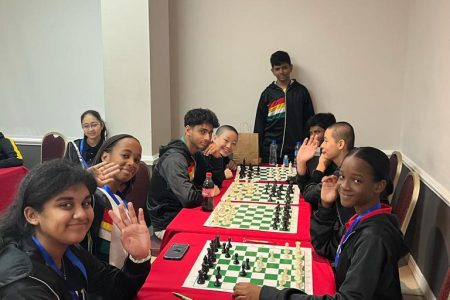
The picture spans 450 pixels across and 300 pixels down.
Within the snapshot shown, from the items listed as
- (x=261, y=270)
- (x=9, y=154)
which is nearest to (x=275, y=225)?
(x=261, y=270)

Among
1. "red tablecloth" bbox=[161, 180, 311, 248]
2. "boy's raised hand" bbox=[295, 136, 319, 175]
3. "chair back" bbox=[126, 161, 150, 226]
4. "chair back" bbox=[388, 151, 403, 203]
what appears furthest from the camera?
"chair back" bbox=[388, 151, 403, 203]

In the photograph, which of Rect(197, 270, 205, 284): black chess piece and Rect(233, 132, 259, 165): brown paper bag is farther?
Rect(233, 132, 259, 165): brown paper bag

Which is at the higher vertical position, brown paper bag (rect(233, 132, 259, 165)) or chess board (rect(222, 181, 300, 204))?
brown paper bag (rect(233, 132, 259, 165))

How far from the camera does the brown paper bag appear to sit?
4158 mm

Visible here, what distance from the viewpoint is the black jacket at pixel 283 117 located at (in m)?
4.67

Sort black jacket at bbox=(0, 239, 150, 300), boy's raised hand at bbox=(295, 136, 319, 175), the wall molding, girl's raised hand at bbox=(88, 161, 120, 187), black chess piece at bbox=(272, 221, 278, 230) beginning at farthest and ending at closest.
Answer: boy's raised hand at bbox=(295, 136, 319, 175)
the wall molding
black chess piece at bbox=(272, 221, 278, 230)
girl's raised hand at bbox=(88, 161, 120, 187)
black jacket at bbox=(0, 239, 150, 300)

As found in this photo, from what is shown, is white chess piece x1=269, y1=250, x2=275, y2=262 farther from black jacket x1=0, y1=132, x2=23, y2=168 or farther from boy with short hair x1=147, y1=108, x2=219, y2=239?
black jacket x1=0, y1=132, x2=23, y2=168

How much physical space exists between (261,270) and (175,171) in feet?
3.97

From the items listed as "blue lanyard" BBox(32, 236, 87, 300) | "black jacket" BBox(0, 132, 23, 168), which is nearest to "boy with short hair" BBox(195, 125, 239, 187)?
"blue lanyard" BBox(32, 236, 87, 300)

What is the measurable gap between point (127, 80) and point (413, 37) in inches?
115

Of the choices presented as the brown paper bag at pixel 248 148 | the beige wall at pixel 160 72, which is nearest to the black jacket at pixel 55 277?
the brown paper bag at pixel 248 148

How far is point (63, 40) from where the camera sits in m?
4.98

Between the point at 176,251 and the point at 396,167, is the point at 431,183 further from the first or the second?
the point at 176,251

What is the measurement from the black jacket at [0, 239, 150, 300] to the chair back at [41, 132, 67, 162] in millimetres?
3298
